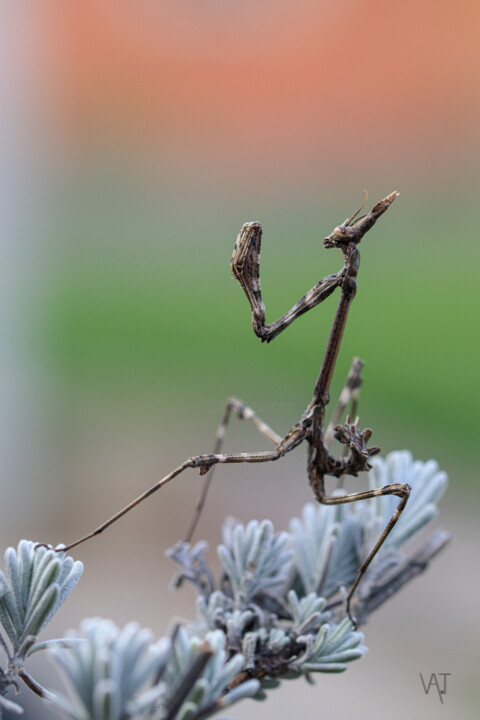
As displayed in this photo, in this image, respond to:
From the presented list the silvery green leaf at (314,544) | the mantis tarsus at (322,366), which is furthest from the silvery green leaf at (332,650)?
the mantis tarsus at (322,366)

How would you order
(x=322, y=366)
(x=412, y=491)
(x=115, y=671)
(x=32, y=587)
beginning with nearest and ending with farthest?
(x=115, y=671) < (x=32, y=587) < (x=412, y=491) < (x=322, y=366)

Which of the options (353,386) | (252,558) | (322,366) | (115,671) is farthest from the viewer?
(353,386)

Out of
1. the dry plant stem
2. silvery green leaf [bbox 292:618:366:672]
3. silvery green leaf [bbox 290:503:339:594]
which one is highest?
the dry plant stem

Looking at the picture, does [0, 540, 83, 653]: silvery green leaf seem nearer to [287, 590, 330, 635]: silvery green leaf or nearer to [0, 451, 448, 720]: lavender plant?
[0, 451, 448, 720]: lavender plant

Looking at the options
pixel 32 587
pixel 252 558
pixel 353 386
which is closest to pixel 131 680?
pixel 32 587

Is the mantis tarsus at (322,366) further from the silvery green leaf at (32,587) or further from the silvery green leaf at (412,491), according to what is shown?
the silvery green leaf at (32,587)

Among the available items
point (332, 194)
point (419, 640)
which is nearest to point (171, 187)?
point (332, 194)

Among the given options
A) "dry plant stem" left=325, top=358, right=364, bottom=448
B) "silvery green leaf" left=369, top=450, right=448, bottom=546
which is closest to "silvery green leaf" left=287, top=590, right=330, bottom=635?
"silvery green leaf" left=369, top=450, right=448, bottom=546

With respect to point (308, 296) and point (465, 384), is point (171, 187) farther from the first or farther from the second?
point (308, 296)

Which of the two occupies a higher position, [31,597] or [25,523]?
[31,597]

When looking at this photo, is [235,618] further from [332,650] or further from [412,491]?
[412,491]

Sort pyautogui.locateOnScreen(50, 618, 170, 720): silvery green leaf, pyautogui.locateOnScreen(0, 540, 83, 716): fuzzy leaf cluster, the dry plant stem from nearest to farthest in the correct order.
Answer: pyautogui.locateOnScreen(50, 618, 170, 720): silvery green leaf, pyautogui.locateOnScreen(0, 540, 83, 716): fuzzy leaf cluster, the dry plant stem
